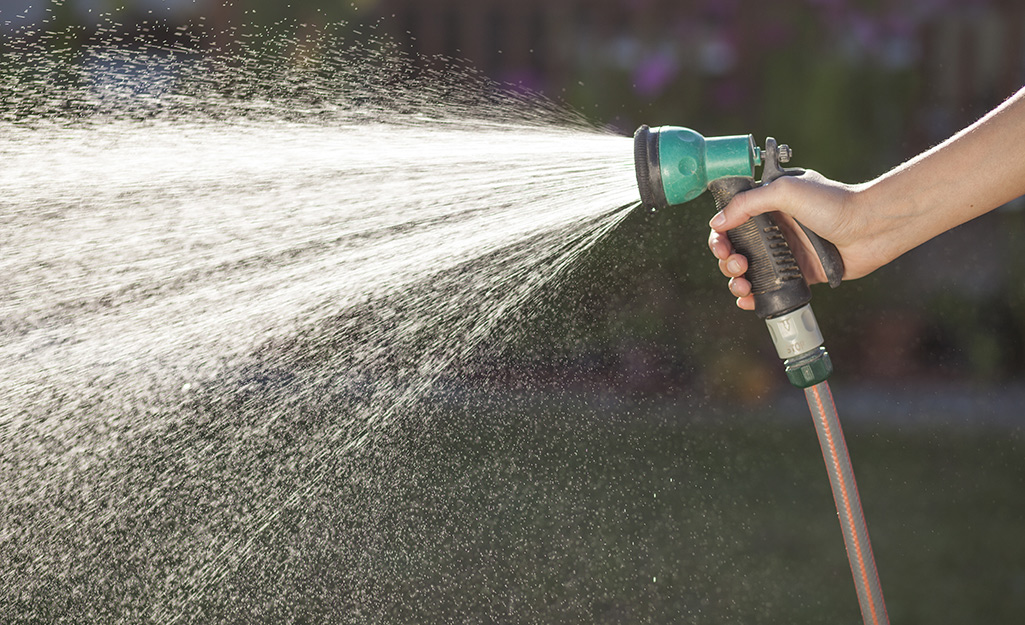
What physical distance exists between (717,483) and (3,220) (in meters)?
2.82

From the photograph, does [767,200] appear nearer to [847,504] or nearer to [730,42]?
[847,504]

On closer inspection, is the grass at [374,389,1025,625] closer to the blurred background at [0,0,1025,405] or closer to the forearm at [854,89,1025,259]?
the blurred background at [0,0,1025,405]

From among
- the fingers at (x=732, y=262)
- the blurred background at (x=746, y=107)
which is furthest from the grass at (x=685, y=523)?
the fingers at (x=732, y=262)

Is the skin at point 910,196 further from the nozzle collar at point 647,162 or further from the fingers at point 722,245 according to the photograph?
the nozzle collar at point 647,162

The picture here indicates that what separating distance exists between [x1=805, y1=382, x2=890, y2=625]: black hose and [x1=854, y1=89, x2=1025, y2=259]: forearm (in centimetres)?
35

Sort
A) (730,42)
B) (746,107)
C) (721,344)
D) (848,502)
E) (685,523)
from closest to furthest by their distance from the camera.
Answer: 1. (848,502)
2. (685,523)
3. (721,344)
4. (746,107)
5. (730,42)

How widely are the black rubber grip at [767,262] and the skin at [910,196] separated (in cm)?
2

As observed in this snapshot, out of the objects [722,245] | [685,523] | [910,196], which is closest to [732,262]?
[722,245]

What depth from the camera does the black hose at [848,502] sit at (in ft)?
5.53

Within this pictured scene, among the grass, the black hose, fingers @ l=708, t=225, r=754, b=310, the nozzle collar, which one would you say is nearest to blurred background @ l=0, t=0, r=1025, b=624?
the grass

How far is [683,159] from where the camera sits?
173 cm

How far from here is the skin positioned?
1687 millimetres

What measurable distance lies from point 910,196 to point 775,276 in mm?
290

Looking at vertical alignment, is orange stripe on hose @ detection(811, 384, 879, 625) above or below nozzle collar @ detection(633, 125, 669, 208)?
below
